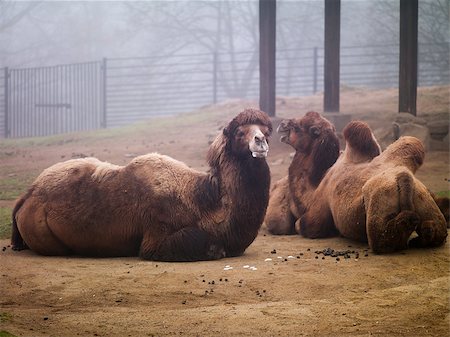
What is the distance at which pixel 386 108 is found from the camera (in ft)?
55.2

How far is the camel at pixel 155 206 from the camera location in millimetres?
7168

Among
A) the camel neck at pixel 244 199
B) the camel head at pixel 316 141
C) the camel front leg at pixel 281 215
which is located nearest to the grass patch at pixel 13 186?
the camel front leg at pixel 281 215

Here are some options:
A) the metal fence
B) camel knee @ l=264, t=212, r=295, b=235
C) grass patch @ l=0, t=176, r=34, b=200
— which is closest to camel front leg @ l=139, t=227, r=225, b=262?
camel knee @ l=264, t=212, r=295, b=235

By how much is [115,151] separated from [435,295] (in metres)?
11.7

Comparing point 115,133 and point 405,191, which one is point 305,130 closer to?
point 405,191

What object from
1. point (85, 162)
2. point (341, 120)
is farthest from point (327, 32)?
point (85, 162)

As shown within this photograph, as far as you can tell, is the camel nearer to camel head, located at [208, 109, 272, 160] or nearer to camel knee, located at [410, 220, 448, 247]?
camel head, located at [208, 109, 272, 160]

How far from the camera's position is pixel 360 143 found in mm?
8297

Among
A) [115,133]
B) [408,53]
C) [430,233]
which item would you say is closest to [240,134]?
[430,233]

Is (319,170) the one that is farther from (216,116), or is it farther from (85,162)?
(216,116)

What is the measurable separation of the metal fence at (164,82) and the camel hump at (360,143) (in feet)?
60.7

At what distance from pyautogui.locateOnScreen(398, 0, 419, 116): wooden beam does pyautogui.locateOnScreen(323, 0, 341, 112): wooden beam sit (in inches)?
48.2

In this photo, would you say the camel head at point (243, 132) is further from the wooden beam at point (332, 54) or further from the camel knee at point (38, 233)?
the wooden beam at point (332, 54)

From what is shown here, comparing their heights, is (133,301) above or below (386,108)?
below
